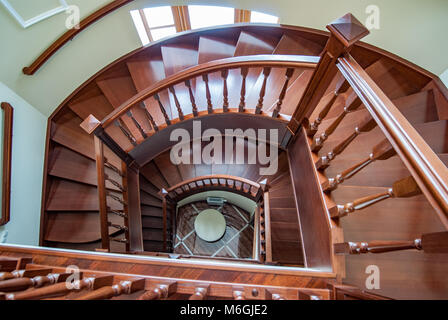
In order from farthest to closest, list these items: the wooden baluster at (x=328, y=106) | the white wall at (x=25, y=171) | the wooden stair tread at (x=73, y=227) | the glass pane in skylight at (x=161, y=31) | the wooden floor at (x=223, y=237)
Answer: the wooden floor at (x=223, y=237) < the glass pane in skylight at (x=161, y=31) < the wooden stair tread at (x=73, y=227) < the white wall at (x=25, y=171) < the wooden baluster at (x=328, y=106)

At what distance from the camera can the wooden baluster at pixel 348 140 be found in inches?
40.0

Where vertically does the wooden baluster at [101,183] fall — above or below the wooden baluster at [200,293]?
above

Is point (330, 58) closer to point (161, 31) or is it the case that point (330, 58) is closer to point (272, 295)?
point (272, 295)

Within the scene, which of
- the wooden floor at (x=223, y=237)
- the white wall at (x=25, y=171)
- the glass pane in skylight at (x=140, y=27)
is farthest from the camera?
the wooden floor at (x=223, y=237)

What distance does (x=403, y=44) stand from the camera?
2.18m

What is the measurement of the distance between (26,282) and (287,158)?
7.37ft

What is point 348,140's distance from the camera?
1105mm

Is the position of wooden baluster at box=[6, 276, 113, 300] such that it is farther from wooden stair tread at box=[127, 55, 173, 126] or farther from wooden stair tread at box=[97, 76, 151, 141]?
wooden stair tread at box=[127, 55, 173, 126]

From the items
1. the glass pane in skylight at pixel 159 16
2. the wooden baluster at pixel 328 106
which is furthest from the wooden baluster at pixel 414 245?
the glass pane in skylight at pixel 159 16

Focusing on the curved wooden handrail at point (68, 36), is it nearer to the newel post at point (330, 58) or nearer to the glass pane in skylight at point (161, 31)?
the glass pane in skylight at point (161, 31)

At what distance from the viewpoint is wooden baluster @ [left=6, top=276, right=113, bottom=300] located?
2.07 ft

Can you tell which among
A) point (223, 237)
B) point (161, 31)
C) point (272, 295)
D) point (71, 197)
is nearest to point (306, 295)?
point (272, 295)

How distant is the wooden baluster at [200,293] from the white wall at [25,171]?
239 centimetres

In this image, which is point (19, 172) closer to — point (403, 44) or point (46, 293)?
point (46, 293)
